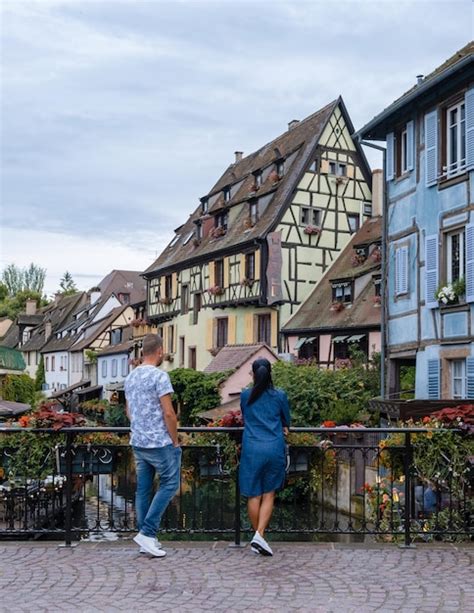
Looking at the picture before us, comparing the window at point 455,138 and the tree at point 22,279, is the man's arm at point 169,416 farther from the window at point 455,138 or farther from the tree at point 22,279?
the tree at point 22,279

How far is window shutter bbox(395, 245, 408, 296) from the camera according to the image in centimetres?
2123

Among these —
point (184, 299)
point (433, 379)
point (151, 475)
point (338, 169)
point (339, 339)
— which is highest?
point (338, 169)

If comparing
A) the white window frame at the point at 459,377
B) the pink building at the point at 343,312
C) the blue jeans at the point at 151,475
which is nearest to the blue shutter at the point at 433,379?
the white window frame at the point at 459,377

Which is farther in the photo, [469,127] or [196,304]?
[196,304]

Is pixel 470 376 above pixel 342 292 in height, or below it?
below

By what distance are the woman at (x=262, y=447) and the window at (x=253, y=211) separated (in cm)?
2931

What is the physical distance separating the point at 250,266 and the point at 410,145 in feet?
48.6

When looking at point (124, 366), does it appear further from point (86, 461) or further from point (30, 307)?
point (86, 461)

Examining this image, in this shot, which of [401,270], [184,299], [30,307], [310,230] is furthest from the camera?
[30,307]

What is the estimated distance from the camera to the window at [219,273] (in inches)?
1489

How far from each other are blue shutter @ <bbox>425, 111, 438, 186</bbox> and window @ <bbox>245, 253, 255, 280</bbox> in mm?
15364

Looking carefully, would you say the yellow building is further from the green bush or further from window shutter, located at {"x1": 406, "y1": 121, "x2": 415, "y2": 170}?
the green bush

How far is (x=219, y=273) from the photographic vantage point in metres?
38.2

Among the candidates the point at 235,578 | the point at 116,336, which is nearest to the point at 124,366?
the point at 116,336
